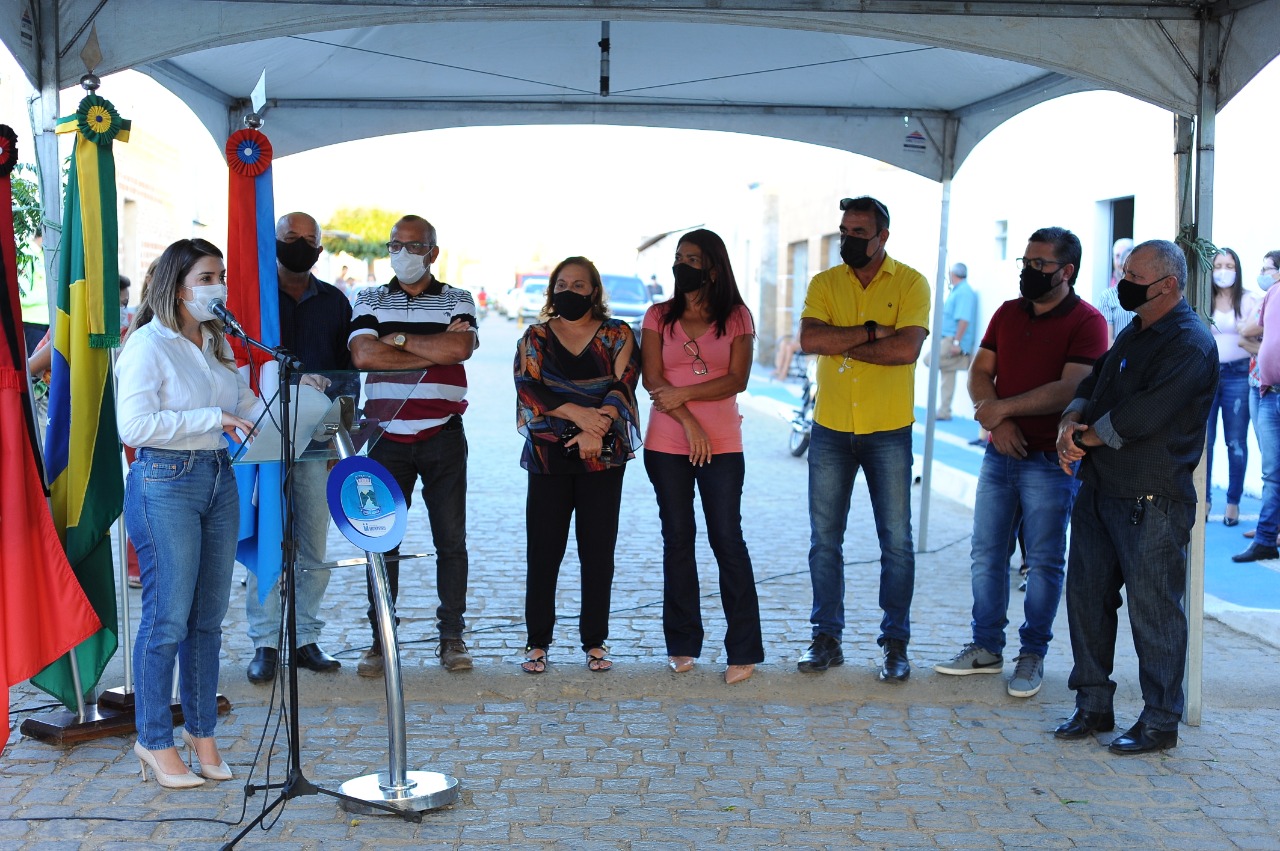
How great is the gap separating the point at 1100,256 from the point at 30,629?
38.1ft

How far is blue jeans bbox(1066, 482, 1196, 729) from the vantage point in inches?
191

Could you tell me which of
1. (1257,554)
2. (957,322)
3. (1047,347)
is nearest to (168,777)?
(1047,347)

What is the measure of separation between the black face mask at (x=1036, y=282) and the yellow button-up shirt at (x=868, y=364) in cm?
Answer: 45

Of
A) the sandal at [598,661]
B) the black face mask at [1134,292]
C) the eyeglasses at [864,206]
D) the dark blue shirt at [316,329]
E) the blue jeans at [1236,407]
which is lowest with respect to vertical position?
the sandal at [598,661]

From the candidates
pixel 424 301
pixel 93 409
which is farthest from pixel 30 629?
pixel 424 301

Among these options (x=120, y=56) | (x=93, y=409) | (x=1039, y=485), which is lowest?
(x=1039, y=485)

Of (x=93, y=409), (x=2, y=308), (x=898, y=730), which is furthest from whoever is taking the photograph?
(x=898, y=730)

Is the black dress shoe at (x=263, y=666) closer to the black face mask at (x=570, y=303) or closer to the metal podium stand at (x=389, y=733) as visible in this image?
the metal podium stand at (x=389, y=733)

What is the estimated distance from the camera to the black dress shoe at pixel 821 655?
577 cm

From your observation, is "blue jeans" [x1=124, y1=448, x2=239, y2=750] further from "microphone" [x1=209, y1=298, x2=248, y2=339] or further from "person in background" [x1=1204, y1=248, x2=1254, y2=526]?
"person in background" [x1=1204, y1=248, x2=1254, y2=526]

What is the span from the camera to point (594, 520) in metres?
5.61

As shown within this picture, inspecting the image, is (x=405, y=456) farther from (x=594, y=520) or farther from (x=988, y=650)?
(x=988, y=650)

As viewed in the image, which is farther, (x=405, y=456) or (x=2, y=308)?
(x=405, y=456)

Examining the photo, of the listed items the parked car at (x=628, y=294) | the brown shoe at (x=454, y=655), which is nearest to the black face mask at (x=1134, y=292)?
the brown shoe at (x=454, y=655)
